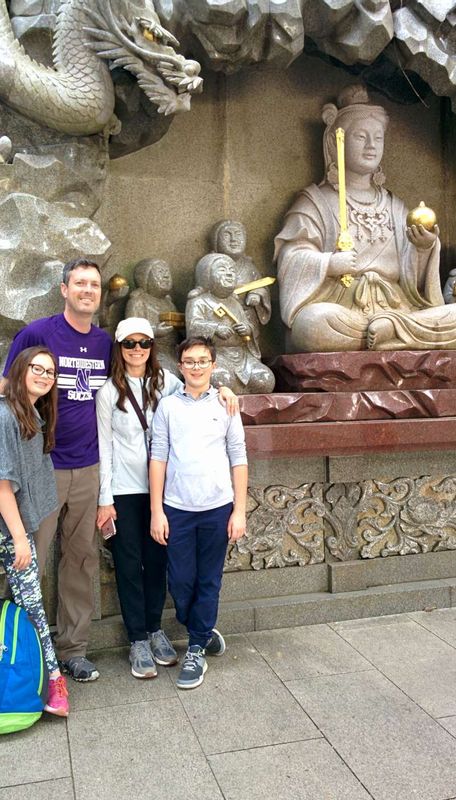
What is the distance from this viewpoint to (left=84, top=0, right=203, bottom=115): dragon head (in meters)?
3.75

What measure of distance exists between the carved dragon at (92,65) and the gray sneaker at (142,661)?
9.46ft

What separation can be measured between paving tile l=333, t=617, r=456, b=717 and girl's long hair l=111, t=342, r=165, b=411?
1715mm

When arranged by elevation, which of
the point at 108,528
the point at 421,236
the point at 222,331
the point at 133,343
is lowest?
the point at 108,528

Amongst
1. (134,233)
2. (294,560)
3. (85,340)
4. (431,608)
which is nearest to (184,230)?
(134,233)

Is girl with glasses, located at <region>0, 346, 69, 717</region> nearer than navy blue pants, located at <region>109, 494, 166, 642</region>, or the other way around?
girl with glasses, located at <region>0, 346, 69, 717</region>

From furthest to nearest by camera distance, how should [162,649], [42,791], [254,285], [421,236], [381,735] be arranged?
[421,236], [254,285], [162,649], [381,735], [42,791]

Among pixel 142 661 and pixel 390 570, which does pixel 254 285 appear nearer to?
pixel 390 570

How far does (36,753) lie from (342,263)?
10.8 feet

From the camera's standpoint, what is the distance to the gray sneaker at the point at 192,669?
313 centimetres

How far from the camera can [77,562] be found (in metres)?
3.30

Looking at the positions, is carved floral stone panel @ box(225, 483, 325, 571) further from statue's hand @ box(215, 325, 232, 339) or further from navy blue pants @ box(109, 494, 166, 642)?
statue's hand @ box(215, 325, 232, 339)

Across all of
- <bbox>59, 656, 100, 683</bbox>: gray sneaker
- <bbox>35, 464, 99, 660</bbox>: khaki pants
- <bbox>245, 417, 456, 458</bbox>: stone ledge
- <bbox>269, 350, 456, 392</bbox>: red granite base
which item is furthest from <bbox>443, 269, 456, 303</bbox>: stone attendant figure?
<bbox>59, 656, 100, 683</bbox>: gray sneaker

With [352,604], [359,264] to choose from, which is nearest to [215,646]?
[352,604]

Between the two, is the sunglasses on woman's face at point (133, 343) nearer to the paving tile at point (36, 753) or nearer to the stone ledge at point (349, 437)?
the stone ledge at point (349, 437)
